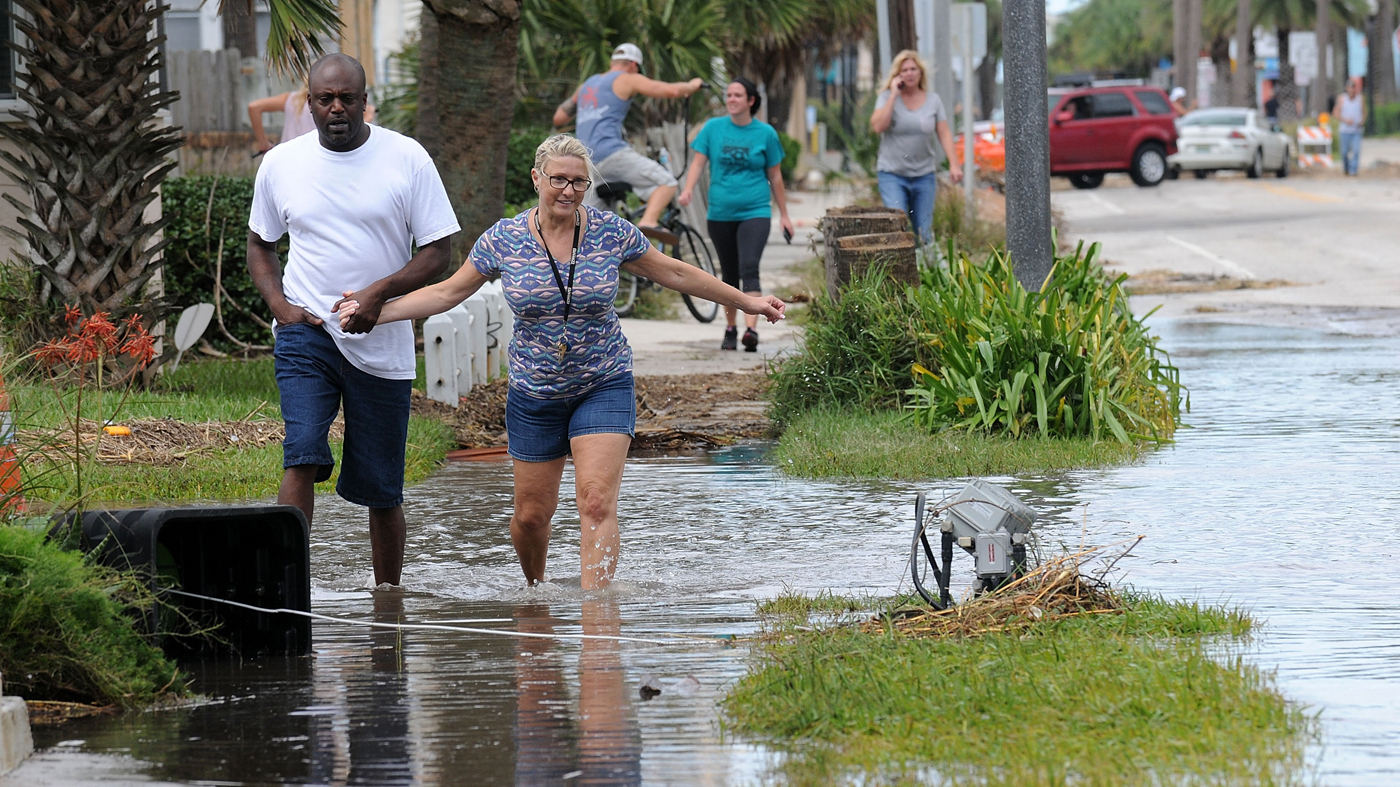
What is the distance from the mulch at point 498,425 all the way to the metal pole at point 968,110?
742cm

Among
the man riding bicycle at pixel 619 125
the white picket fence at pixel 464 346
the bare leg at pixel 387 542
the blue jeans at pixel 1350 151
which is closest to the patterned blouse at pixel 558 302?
the bare leg at pixel 387 542

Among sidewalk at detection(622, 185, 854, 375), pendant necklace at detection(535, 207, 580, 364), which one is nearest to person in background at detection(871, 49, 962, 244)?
sidewalk at detection(622, 185, 854, 375)

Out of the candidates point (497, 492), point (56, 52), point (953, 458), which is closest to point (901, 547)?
point (953, 458)

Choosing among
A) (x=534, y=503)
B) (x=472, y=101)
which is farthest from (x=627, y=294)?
(x=534, y=503)

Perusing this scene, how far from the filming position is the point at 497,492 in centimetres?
870

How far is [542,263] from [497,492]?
2799 millimetres

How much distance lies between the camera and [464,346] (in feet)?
35.8

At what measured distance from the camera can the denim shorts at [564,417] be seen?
20.3 ft

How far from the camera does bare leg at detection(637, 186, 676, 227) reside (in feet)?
45.8

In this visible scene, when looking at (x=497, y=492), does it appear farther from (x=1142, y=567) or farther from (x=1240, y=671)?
(x=1240, y=671)

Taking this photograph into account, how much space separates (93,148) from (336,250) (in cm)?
504

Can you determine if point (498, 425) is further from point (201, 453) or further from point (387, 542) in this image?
point (387, 542)

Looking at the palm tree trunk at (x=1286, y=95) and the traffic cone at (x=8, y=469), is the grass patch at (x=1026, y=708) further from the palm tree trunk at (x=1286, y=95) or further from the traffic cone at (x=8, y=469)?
the palm tree trunk at (x=1286, y=95)

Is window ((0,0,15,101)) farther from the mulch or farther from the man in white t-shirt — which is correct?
the man in white t-shirt
